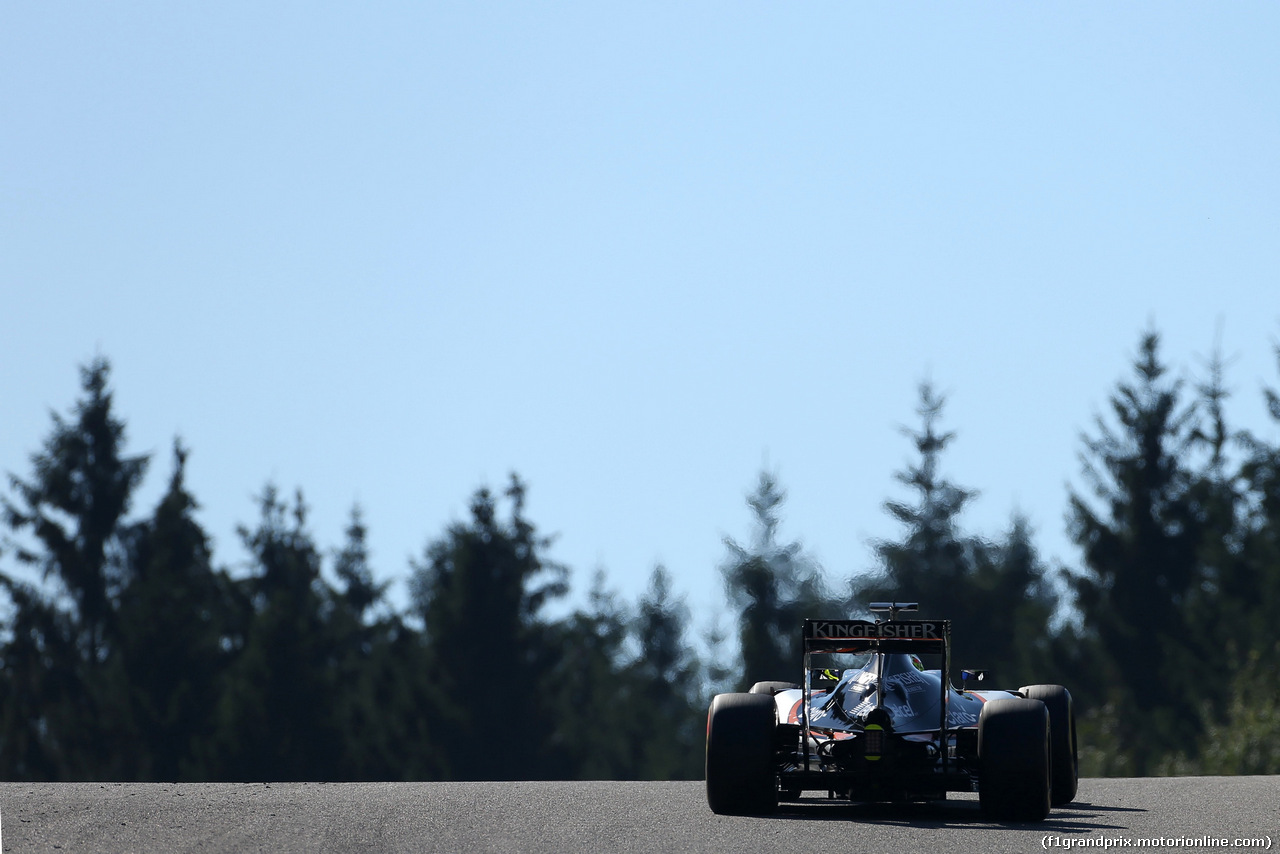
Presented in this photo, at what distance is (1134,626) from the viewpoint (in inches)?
2576

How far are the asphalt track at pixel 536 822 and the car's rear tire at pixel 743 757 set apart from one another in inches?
12.2

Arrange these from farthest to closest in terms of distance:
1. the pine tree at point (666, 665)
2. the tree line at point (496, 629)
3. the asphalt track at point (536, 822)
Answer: the pine tree at point (666, 665) → the tree line at point (496, 629) → the asphalt track at point (536, 822)

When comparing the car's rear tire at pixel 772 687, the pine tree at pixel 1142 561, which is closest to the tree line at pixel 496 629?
the pine tree at pixel 1142 561

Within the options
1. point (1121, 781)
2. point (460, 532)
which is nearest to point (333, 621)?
point (460, 532)

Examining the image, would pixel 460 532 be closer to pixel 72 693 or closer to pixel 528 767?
pixel 528 767

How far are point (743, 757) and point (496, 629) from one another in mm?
53815

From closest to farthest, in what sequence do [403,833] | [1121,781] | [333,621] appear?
[403,833]
[1121,781]
[333,621]

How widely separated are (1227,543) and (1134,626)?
187 inches

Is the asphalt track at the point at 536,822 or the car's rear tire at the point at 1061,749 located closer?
the asphalt track at the point at 536,822

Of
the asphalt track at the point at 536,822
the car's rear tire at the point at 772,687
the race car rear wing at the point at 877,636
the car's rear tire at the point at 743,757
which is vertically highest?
the race car rear wing at the point at 877,636

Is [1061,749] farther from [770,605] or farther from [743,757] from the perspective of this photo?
[770,605]

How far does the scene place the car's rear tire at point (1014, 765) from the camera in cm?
1485

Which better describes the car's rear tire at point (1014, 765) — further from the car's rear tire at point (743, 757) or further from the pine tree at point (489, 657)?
the pine tree at point (489, 657)

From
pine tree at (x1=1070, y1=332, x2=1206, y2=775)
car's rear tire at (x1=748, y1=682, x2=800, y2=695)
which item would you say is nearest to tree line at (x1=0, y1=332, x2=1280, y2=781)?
pine tree at (x1=1070, y1=332, x2=1206, y2=775)
